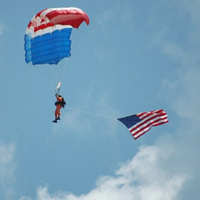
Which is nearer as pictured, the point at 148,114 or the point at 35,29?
the point at 148,114

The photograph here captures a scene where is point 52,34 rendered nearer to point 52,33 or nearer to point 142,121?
point 52,33

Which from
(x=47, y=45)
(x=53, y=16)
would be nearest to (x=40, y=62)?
(x=47, y=45)

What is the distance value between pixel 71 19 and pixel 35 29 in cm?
290

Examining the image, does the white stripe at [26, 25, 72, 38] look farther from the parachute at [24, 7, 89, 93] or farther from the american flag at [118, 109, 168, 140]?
the american flag at [118, 109, 168, 140]

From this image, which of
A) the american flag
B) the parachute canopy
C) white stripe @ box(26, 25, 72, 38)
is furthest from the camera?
white stripe @ box(26, 25, 72, 38)

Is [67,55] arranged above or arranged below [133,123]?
above

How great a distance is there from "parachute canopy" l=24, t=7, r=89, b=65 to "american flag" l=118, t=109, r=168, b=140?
6.99 meters

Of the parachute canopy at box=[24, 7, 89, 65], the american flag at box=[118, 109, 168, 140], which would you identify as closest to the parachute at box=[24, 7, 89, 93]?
the parachute canopy at box=[24, 7, 89, 65]

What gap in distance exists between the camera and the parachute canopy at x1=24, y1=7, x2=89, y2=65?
34.6 meters

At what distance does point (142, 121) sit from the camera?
32.0m

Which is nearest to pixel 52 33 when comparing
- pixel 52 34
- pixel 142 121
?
pixel 52 34

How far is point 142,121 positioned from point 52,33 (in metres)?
9.44

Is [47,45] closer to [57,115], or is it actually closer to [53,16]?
[53,16]

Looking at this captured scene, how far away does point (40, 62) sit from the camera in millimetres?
35469
